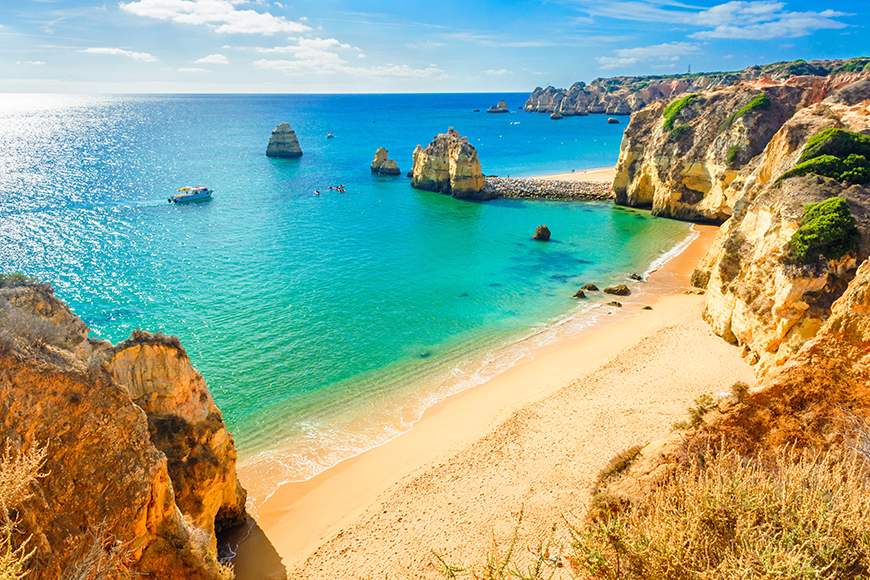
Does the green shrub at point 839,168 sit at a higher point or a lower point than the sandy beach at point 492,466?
higher

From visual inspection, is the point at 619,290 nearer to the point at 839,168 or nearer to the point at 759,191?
the point at 759,191

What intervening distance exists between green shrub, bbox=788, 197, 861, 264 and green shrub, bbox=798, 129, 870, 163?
20.0 ft

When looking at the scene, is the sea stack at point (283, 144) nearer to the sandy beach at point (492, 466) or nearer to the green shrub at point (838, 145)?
the sandy beach at point (492, 466)

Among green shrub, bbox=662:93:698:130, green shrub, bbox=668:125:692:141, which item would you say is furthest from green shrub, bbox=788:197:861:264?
green shrub, bbox=662:93:698:130

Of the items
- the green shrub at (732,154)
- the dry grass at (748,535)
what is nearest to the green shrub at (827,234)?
the dry grass at (748,535)

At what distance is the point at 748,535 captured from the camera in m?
7.29

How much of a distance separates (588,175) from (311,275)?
56.2 m

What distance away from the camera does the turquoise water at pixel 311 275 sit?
2216 cm

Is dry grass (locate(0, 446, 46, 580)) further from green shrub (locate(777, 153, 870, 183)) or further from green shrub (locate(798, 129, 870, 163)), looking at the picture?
green shrub (locate(798, 129, 870, 163))

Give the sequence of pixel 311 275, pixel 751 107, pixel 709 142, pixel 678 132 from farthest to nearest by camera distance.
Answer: pixel 678 132
pixel 709 142
pixel 751 107
pixel 311 275

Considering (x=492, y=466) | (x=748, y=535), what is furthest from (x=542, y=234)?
(x=748, y=535)

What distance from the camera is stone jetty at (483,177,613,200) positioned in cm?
6303

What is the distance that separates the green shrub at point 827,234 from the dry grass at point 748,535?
43.6 feet

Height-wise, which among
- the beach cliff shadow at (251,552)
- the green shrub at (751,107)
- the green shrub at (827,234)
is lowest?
the beach cliff shadow at (251,552)
